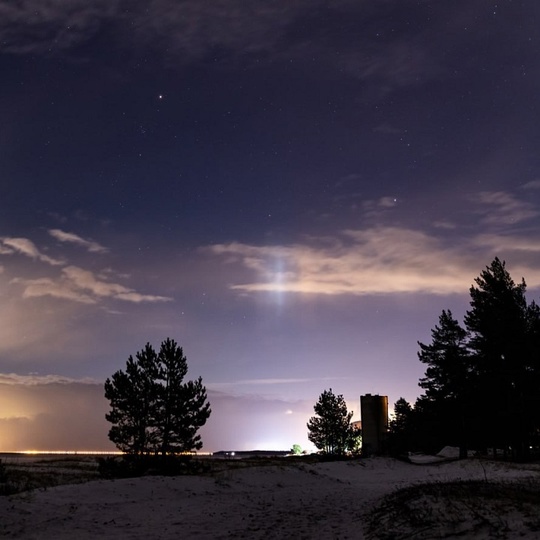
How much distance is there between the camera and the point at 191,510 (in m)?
17.3

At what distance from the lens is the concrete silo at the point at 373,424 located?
55219 millimetres

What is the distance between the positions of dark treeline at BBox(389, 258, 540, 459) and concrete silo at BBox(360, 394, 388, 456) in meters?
4.71

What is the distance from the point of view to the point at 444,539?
384 inches

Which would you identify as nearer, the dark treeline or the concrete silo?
the dark treeline

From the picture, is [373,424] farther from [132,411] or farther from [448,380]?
[132,411]

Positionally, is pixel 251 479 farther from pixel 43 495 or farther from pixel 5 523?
pixel 5 523

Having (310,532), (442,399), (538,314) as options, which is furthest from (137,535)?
(442,399)

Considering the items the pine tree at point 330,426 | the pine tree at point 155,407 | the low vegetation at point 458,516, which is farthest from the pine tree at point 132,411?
the pine tree at point 330,426

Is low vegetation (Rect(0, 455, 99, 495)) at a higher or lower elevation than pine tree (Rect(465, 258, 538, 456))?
lower

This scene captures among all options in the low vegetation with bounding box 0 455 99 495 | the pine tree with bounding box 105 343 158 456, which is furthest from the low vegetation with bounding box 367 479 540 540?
the pine tree with bounding box 105 343 158 456

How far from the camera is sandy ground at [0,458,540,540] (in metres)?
13.4

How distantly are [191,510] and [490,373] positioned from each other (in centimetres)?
3463

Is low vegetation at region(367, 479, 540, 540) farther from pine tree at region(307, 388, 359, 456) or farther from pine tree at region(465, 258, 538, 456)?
pine tree at region(307, 388, 359, 456)

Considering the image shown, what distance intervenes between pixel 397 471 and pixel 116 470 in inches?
898
